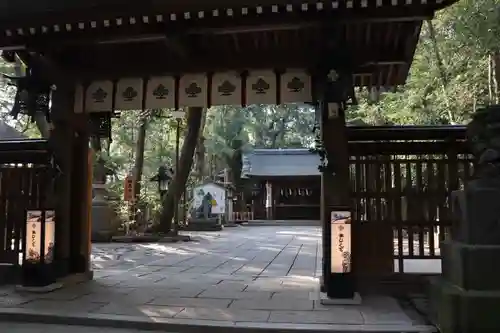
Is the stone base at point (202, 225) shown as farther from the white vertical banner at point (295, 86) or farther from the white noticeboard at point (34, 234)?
the white vertical banner at point (295, 86)

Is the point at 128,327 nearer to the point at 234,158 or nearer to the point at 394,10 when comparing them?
the point at 394,10

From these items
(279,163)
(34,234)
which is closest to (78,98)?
(34,234)

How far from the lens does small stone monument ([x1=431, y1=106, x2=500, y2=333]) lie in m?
5.05

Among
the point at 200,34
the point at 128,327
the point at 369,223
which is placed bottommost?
the point at 128,327

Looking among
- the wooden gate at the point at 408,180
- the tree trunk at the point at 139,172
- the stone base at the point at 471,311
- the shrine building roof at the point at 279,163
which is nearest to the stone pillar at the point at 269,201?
the shrine building roof at the point at 279,163

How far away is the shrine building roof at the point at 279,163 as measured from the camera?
34.9 metres

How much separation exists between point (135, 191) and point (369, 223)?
12.9 m

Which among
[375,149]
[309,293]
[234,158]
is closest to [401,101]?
[375,149]

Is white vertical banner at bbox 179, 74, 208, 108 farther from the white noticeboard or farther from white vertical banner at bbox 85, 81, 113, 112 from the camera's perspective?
the white noticeboard

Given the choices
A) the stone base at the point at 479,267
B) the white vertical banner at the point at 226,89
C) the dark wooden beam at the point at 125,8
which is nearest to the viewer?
the stone base at the point at 479,267

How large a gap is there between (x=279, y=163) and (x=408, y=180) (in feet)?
93.3

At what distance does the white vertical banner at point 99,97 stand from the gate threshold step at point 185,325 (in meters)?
3.94

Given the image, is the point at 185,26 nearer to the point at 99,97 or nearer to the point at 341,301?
the point at 99,97

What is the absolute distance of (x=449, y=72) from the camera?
49.2ft
